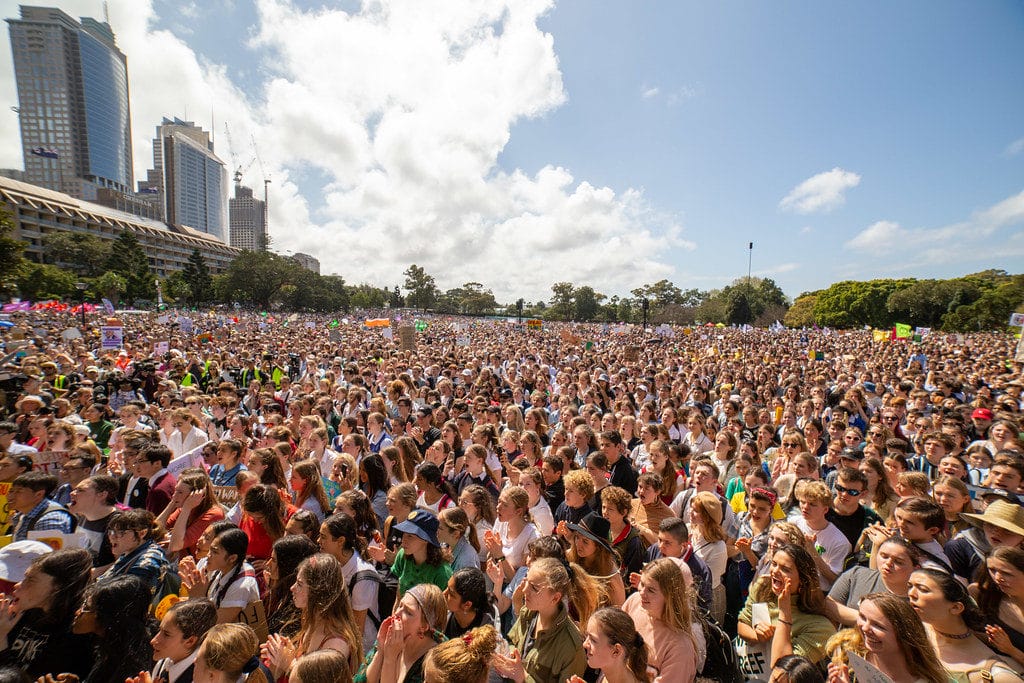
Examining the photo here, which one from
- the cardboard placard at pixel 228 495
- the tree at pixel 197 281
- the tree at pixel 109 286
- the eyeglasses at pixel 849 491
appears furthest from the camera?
the tree at pixel 197 281

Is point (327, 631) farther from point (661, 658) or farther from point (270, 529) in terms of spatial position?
point (661, 658)

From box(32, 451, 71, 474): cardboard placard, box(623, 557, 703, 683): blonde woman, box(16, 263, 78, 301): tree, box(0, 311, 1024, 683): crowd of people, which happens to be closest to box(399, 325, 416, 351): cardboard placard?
box(0, 311, 1024, 683): crowd of people

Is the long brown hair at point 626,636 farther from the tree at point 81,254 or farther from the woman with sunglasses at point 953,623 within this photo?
the tree at point 81,254

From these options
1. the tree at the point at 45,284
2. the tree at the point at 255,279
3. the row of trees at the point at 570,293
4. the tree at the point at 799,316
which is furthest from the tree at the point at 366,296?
the tree at the point at 799,316

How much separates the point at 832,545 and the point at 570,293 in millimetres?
89622

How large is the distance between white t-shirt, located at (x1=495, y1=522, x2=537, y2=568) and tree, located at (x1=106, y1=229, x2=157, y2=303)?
246ft

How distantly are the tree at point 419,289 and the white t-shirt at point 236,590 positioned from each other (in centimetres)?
10532

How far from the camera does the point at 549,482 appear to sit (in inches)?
189

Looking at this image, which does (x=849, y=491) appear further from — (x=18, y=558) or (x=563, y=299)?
(x=563, y=299)

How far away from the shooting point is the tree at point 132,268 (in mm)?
60688

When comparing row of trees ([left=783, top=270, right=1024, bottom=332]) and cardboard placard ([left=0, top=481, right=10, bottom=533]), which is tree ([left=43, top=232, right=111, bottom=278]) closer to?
cardboard placard ([left=0, top=481, right=10, bottom=533])

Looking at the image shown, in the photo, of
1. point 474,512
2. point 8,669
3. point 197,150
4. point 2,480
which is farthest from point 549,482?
point 197,150

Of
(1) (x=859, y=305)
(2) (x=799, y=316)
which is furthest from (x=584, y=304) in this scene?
(1) (x=859, y=305)

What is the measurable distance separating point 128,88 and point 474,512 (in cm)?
22814
